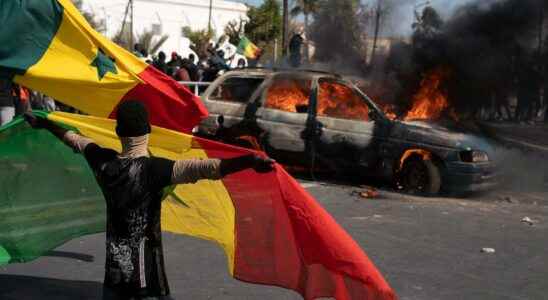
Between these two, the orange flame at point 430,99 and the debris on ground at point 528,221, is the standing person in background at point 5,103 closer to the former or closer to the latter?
the orange flame at point 430,99

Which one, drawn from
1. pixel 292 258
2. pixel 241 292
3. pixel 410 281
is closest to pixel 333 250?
pixel 292 258

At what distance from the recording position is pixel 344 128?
413 inches

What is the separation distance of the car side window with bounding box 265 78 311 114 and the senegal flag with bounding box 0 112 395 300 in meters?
6.08

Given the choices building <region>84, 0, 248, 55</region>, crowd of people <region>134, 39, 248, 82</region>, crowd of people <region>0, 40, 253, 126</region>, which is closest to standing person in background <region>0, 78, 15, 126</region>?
crowd of people <region>0, 40, 253, 126</region>

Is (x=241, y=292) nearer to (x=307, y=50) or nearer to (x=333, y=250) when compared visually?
(x=333, y=250)

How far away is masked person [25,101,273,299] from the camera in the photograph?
3490 mm

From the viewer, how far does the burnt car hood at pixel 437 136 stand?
9820 millimetres

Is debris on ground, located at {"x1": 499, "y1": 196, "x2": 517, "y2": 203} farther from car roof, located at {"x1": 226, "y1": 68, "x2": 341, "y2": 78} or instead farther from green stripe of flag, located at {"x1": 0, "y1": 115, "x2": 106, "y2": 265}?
green stripe of flag, located at {"x1": 0, "y1": 115, "x2": 106, "y2": 265}

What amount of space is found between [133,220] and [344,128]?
7147mm

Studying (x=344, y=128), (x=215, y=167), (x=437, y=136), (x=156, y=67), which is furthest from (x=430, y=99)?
(x=215, y=167)

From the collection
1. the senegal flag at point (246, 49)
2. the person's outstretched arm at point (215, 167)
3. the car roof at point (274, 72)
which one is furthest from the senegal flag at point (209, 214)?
the senegal flag at point (246, 49)

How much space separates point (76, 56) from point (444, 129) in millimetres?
6531

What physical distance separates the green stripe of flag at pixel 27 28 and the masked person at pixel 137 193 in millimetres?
1611

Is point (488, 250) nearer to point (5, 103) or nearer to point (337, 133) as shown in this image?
Result: point (337, 133)
